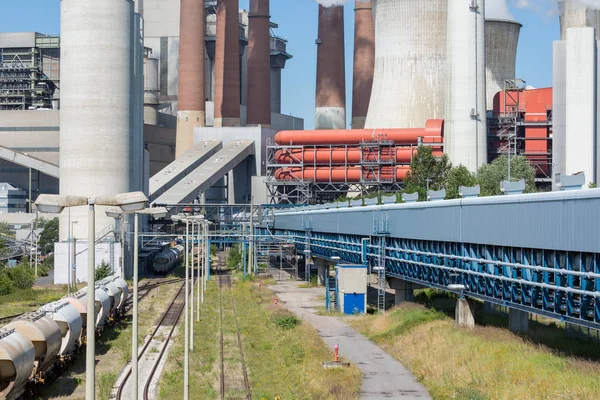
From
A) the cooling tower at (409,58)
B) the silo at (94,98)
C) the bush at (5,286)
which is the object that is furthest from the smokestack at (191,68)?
the bush at (5,286)

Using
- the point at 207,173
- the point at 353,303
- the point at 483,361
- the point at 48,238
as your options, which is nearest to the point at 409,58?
the point at 207,173

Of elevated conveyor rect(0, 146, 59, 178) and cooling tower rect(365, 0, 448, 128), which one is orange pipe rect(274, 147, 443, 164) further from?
elevated conveyor rect(0, 146, 59, 178)

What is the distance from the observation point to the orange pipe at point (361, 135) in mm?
85562

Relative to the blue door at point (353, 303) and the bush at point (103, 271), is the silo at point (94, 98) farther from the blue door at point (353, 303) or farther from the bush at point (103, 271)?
the blue door at point (353, 303)

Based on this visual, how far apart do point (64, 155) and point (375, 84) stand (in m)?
26.4

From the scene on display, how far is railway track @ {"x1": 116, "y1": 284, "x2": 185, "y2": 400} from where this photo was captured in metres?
27.0

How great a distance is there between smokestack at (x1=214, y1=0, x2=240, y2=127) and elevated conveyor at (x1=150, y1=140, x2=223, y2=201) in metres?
8.55

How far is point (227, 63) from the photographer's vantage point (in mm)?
114562

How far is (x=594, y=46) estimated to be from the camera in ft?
247

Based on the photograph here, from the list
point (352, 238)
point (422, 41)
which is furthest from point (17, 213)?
point (352, 238)

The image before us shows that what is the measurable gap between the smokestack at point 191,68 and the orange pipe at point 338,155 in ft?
57.4

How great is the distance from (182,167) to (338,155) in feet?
49.1

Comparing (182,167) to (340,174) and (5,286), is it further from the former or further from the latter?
(5,286)

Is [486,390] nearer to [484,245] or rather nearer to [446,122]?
[484,245]
